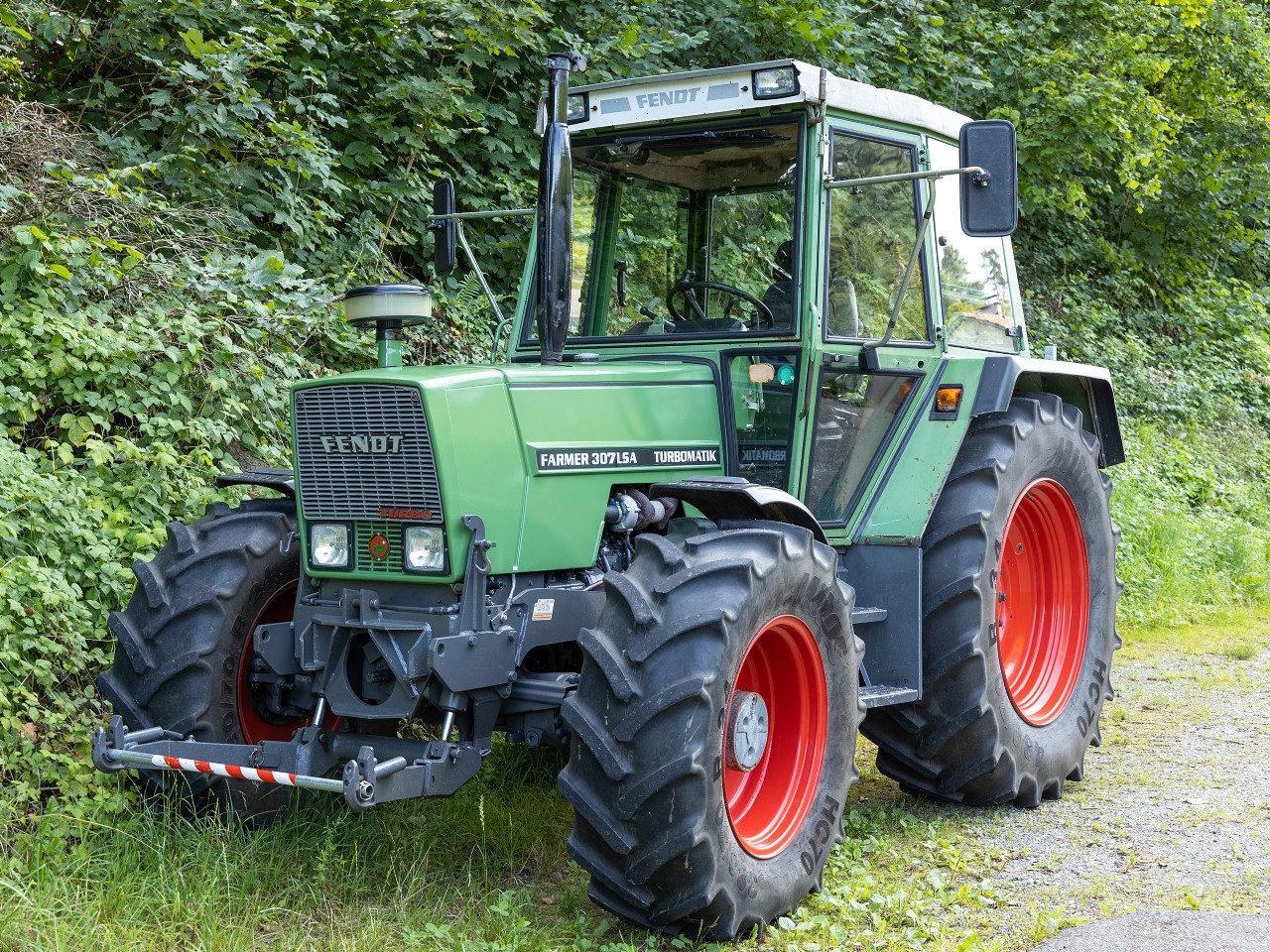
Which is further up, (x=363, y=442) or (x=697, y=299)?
(x=697, y=299)

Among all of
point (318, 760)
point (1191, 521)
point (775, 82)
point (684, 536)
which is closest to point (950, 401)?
point (775, 82)

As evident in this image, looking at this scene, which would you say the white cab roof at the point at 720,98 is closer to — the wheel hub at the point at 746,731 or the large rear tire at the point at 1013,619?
the large rear tire at the point at 1013,619

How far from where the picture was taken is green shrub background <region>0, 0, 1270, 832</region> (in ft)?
17.4

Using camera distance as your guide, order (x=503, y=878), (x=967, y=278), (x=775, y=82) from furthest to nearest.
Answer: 1. (x=967, y=278)
2. (x=775, y=82)
3. (x=503, y=878)

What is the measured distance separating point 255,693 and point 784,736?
5.75 feet

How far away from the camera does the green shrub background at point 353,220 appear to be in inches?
209

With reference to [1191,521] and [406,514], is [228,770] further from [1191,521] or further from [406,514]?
[1191,521]

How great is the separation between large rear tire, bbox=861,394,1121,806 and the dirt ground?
9.4 inches

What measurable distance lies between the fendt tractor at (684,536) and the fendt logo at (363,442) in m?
0.01

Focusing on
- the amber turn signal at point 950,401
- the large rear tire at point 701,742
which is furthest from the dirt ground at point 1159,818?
the amber turn signal at point 950,401

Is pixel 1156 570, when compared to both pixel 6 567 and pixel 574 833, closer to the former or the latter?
pixel 574 833

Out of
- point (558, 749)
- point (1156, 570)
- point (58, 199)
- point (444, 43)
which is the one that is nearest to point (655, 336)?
point (558, 749)

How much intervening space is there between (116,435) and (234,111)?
2.35 meters

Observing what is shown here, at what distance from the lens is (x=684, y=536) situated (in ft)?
13.3
